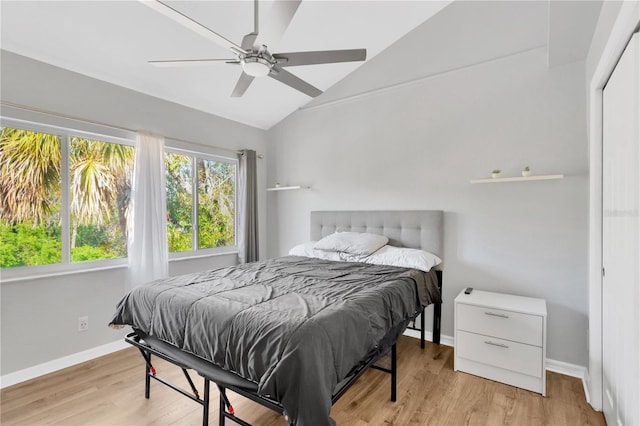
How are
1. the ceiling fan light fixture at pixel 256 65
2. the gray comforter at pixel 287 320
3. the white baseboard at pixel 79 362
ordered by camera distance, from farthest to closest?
the white baseboard at pixel 79 362, the ceiling fan light fixture at pixel 256 65, the gray comforter at pixel 287 320

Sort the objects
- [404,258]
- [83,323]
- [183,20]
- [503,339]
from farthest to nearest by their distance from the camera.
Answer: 1. [404,258]
2. [83,323]
3. [503,339]
4. [183,20]

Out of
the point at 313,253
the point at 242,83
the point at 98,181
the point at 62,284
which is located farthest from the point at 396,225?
the point at 62,284

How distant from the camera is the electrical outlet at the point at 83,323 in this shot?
107 inches

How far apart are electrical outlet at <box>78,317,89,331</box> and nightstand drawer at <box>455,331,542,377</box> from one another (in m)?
3.24

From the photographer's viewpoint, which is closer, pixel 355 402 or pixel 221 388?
pixel 221 388

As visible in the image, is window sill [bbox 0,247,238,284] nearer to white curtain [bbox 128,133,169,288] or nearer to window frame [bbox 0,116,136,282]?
window frame [bbox 0,116,136,282]

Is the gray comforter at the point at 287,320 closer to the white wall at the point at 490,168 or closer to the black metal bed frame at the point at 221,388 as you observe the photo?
the black metal bed frame at the point at 221,388

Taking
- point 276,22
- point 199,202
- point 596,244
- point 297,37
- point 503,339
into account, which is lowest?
point 503,339

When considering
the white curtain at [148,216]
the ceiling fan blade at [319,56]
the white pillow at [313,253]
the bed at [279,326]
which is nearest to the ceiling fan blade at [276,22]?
the ceiling fan blade at [319,56]

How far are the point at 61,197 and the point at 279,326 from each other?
2.52 meters

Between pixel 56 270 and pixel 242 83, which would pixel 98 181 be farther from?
pixel 242 83

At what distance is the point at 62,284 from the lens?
103 inches

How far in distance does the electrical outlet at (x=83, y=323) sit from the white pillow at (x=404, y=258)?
259 centimetres

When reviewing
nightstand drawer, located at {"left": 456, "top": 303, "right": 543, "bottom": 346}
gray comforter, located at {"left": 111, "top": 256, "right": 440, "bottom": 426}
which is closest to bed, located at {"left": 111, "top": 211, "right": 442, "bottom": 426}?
gray comforter, located at {"left": 111, "top": 256, "right": 440, "bottom": 426}
